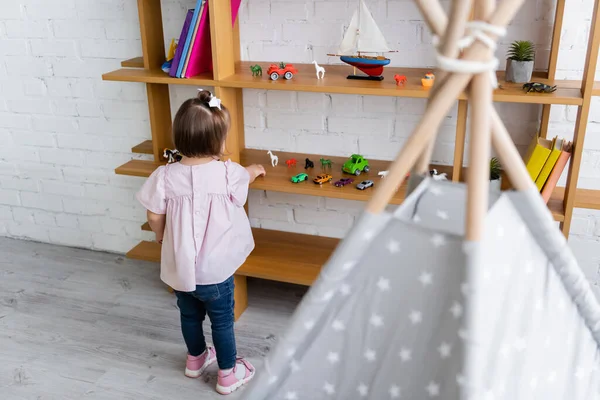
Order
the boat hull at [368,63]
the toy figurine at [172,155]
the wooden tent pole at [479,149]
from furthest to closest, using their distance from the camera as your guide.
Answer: the toy figurine at [172,155] → the boat hull at [368,63] → the wooden tent pole at [479,149]

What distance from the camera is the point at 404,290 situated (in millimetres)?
1101

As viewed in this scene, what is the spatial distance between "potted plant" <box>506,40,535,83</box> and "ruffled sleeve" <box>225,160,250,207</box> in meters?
0.95

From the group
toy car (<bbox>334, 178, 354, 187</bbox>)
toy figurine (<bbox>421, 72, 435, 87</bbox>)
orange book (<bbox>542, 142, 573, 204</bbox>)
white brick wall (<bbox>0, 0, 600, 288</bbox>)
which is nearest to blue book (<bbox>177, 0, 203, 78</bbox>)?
white brick wall (<bbox>0, 0, 600, 288</bbox>)

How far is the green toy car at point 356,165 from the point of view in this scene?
225cm

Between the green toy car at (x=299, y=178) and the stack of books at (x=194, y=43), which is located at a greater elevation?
the stack of books at (x=194, y=43)

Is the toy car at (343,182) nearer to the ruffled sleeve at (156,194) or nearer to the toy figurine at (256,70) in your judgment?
the toy figurine at (256,70)

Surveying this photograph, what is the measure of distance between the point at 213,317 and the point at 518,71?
1.32m

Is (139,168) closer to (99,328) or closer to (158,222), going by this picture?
(158,222)

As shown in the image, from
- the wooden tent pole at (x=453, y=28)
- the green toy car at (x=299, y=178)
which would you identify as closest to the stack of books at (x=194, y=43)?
the green toy car at (x=299, y=178)

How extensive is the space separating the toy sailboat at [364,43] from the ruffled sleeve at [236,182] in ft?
1.76

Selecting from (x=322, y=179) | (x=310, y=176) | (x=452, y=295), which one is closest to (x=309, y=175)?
(x=310, y=176)

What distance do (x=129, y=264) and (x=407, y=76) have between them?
1706mm

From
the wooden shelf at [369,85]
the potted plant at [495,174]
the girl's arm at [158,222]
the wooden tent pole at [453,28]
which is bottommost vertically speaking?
the girl's arm at [158,222]

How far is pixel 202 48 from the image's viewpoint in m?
2.22
